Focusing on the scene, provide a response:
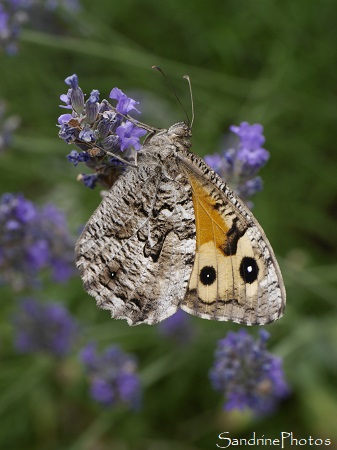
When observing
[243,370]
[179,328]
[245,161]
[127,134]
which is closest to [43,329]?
[179,328]

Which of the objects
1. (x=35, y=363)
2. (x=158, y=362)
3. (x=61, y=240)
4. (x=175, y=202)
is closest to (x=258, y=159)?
(x=175, y=202)

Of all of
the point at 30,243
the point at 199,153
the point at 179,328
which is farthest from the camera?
the point at 199,153

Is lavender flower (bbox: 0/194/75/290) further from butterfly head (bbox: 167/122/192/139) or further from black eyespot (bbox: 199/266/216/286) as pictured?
black eyespot (bbox: 199/266/216/286)

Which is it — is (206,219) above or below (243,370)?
above

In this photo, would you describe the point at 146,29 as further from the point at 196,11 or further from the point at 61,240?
the point at 61,240

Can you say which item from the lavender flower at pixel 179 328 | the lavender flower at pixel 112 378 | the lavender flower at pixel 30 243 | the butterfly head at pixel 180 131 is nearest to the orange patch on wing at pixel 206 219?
the butterfly head at pixel 180 131

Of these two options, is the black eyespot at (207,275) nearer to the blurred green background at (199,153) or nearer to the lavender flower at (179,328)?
the blurred green background at (199,153)

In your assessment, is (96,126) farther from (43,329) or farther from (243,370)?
(43,329)

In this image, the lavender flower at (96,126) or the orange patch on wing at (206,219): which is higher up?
the lavender flower at (96,126)
